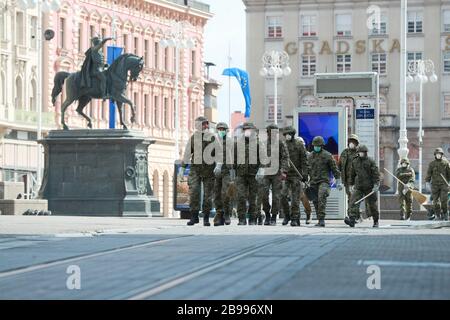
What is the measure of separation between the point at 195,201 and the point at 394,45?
8464cm

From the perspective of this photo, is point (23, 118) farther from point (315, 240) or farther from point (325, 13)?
point (315, 240)

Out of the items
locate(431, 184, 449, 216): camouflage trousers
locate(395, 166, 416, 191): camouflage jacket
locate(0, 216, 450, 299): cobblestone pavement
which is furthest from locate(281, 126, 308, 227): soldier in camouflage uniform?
locate(395, 166, 416, 191): camouflage jacket

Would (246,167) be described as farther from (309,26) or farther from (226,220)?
(309,26)

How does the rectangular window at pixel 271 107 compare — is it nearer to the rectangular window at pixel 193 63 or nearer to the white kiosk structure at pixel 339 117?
the rectangular window at pixel 193 63

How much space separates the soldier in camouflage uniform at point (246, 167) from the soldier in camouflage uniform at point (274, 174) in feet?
0.68

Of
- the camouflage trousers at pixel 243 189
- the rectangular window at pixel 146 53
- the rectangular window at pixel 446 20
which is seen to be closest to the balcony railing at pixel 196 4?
the rectangular window at pixel 146 53

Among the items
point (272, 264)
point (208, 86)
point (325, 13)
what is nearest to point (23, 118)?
point (325, 13)

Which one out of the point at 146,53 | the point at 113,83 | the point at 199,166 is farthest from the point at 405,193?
the point at 146,53

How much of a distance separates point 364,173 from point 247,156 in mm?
2443

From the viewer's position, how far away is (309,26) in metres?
115

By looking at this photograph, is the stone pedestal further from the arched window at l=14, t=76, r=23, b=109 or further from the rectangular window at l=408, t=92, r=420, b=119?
the rectangular window at l=408, t=92, r=420, b=119

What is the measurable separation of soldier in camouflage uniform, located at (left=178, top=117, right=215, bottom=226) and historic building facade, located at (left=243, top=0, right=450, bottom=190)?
81435mm

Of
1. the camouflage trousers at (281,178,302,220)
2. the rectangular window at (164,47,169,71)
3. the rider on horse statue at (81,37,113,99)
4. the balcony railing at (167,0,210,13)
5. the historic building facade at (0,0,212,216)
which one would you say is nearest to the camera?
the camouflage trousers at (281,178,302,220)

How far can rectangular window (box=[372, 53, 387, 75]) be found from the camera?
113875 mm
